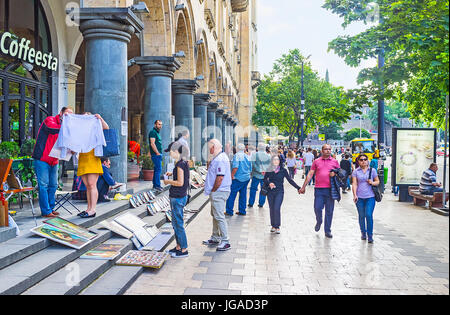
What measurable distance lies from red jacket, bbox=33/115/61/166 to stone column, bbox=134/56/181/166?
267 inches

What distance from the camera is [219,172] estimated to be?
6738 mm

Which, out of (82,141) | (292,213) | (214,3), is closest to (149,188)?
(292,213)

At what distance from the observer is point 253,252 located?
22.6ft

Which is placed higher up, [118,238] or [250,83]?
[250,83]

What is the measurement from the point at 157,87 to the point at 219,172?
7.44 metres

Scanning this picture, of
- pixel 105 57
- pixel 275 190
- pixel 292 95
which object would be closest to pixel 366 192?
pixel 275 190

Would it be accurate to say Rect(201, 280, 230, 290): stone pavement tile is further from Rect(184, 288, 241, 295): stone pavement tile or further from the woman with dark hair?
the woman with dark hair

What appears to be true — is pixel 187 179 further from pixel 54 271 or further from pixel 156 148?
pixel 156 148

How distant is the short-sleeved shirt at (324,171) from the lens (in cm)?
816

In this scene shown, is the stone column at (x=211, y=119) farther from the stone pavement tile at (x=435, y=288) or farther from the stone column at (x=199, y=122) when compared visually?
the stone pavement tile at (x=435, y=288)

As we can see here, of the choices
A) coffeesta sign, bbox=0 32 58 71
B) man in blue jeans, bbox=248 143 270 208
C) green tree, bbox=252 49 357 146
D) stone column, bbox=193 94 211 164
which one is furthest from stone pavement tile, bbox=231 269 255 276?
green tree, bbox=252 49 357 146

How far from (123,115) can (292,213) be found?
519 cm
